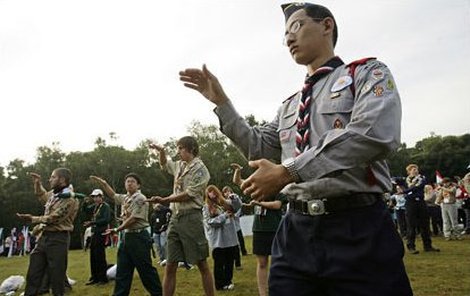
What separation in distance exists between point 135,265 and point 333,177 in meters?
4.96

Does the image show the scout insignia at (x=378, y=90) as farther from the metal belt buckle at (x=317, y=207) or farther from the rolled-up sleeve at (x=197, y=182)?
the rolled-up sleeve at (x=197, y=182)

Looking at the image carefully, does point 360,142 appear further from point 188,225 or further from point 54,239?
point 54,239

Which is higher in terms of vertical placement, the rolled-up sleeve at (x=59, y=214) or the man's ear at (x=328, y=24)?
the man's ear at (x=328, y=24)

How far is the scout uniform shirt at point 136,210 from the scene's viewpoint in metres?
6.68

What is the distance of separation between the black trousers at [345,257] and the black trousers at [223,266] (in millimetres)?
6062

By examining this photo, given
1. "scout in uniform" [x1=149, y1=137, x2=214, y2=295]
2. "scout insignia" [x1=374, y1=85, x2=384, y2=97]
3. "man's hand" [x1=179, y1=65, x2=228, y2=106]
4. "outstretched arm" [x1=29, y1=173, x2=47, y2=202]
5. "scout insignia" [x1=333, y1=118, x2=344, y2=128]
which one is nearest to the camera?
"scout insignia" [x1=374, y1=85, x2=384, y2=97]

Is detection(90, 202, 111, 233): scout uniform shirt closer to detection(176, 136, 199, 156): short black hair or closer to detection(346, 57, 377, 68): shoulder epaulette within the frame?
detection(176, 136, 199, 156): short black hair

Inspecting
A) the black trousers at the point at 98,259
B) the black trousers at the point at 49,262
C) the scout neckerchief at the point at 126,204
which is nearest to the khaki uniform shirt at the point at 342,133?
the scout neckerchief at the point at 126,204

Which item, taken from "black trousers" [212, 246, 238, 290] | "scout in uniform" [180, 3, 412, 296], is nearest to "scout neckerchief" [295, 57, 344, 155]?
"scout in uniform" [180, 3, 412, 296]

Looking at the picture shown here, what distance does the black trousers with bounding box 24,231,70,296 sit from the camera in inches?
263

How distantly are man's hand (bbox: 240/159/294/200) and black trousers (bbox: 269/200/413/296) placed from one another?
1.48 ft

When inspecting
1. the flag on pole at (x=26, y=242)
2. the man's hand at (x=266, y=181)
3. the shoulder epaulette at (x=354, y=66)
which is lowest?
the flag on pole at (x=26, y=242)

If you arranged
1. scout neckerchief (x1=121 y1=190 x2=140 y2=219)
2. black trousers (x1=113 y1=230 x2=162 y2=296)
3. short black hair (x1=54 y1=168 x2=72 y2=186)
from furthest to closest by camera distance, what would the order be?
short black hair (x1=54 y1=168 x2=72 y2=186) < scout neckerchief (x1=121 y1=190 x2=140 y2=219) < black trousers (x1=113 y1=230 x2=162 y2=296)

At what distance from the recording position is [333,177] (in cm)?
213
